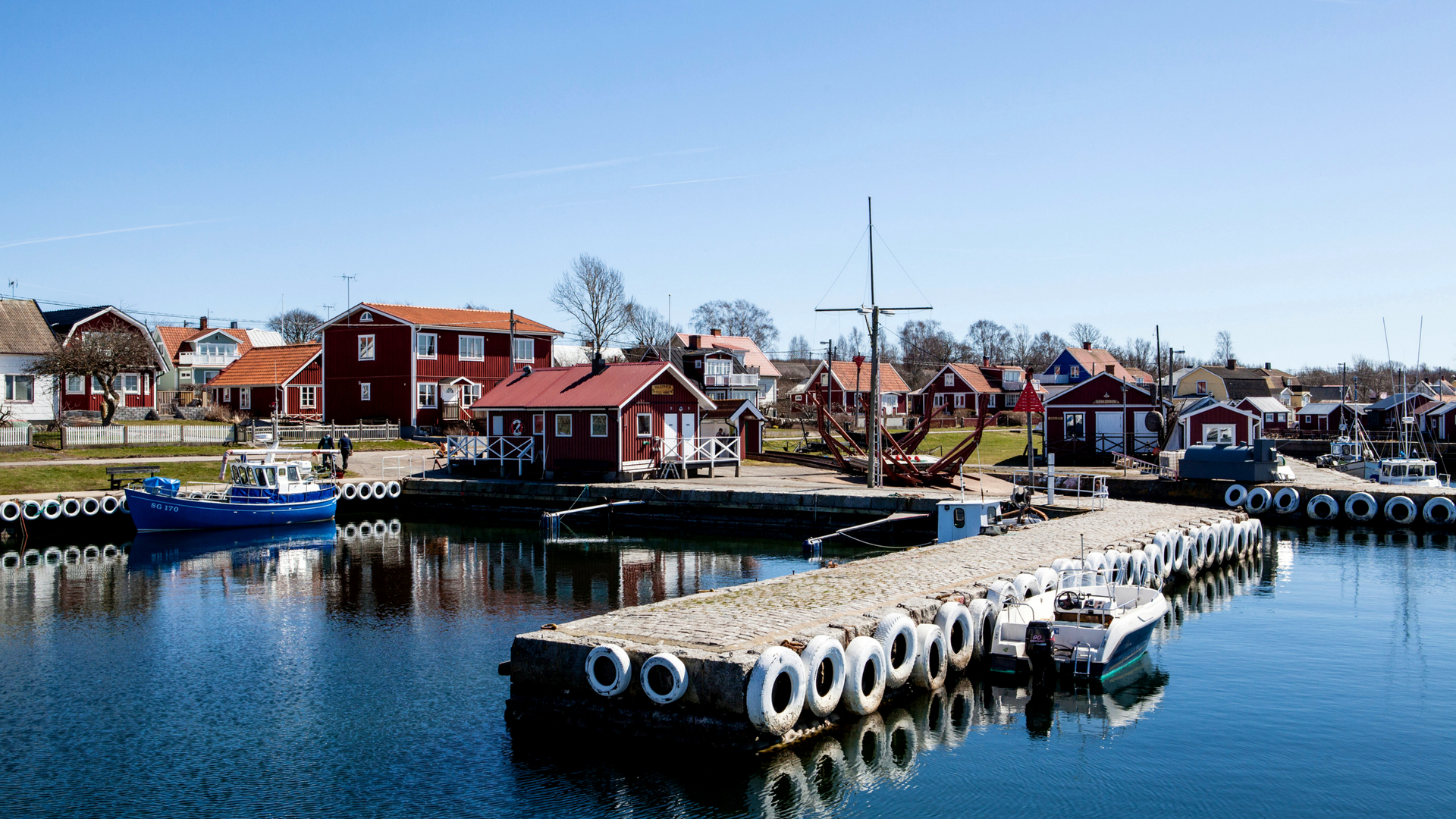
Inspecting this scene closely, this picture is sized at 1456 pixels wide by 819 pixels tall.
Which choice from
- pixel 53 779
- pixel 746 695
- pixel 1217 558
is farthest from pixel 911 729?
pixel 1217 558

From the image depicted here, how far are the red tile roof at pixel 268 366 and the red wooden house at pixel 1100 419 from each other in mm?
41726

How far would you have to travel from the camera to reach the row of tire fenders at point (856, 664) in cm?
1270

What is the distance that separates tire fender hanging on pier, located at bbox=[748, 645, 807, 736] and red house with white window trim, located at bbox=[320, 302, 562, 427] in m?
46.7

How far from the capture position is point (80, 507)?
35.7m

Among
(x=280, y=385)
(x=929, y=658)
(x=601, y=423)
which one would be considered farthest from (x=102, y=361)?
(x=929, y=658)

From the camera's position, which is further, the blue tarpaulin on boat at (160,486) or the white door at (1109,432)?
the white door at (1109,432)

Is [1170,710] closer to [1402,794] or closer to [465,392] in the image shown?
[1402,794]

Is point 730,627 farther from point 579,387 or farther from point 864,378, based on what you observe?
point 864,378

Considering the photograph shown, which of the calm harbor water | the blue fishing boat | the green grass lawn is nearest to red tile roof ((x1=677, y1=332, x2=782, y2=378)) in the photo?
the green grass lawn

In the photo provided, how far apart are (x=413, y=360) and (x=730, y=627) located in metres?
45.7

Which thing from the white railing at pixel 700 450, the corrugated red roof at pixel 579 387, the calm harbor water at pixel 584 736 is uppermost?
the corrugated red roof at pixel 579 387

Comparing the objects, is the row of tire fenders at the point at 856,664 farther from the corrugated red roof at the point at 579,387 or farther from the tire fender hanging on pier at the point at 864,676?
the corrugated red roof at the point at 579,387

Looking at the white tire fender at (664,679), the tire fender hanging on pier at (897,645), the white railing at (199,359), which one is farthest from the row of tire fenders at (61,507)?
the white railing at (199,359)

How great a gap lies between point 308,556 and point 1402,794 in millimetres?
28393
